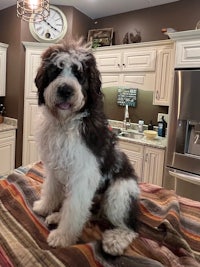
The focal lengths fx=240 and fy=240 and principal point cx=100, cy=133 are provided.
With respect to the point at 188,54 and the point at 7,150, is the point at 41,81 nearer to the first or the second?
the point at 188,54

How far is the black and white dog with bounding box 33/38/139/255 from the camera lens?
108cm

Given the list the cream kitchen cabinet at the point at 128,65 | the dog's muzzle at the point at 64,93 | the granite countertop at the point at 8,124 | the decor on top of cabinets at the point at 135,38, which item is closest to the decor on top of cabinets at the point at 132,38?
the decor on top of cabinets at the point at 135,38

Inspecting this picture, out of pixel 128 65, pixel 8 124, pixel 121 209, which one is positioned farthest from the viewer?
pixel 8 124

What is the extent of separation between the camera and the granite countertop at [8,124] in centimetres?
375

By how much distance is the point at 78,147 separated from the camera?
1133mm

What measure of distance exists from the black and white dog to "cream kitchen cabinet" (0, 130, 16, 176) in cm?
276

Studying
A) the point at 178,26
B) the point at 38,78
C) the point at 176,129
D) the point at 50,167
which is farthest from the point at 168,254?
the point at 178,26

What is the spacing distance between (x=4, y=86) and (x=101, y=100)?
327 cm

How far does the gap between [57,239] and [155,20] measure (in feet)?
11.1

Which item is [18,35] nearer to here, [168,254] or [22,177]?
[22,177]

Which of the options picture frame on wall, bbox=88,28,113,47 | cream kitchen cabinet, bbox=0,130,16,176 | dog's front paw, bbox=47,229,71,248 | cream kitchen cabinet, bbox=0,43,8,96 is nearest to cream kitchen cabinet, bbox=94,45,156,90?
picture frame on wall, bbox=88,28,113,47

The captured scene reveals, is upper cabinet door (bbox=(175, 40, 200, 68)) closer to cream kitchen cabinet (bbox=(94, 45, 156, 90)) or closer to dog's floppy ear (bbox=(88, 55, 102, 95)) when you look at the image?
cream kitchen cabinet (bbox=(94, 45, 156, 90))

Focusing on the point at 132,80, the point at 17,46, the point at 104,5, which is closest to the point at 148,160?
the point at 132,80

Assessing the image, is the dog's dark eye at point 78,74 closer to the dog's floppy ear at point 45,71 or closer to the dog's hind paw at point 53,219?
the dog's floppy ear at point 45,71
